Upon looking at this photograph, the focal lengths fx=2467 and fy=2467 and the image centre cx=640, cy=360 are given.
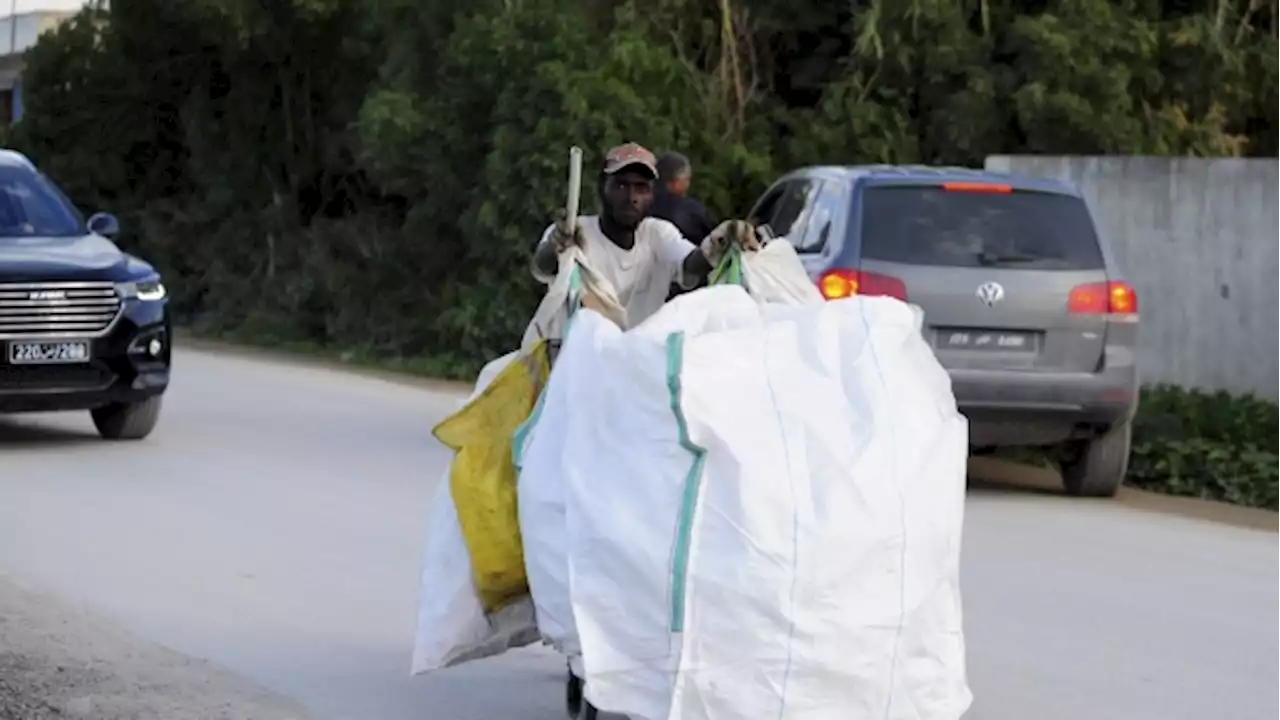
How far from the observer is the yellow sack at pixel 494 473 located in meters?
6.83

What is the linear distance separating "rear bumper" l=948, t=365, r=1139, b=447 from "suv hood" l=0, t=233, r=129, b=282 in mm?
5501

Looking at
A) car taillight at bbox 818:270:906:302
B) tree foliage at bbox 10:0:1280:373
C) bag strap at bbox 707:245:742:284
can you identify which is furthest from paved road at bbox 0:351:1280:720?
tree foliage at bbox 10:0:1280:373

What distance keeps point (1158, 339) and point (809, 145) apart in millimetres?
4902

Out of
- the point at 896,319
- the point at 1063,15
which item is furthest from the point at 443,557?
the point at 1063,15

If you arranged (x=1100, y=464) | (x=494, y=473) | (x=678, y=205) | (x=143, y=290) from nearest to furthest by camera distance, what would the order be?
1. (x=494, y=473)
2. (x=678, y=205)
3. (x=1100, y=464)
4. (x=143, y=290)

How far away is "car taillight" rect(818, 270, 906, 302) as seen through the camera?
13109 mm

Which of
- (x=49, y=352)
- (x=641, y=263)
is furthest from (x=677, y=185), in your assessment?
(x=641, y=263)

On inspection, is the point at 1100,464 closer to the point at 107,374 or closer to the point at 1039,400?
the point at 1039,400

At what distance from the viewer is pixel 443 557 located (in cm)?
701

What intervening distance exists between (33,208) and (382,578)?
7.23m

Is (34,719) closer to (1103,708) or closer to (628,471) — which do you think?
(628,471)

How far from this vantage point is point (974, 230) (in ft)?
44.4

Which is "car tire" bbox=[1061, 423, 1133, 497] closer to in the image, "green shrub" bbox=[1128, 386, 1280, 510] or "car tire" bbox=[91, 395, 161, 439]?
"green shrub" bbox=[1128, 386, 1280, 510]

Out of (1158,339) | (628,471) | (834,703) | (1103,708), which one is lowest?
(1158,339)
